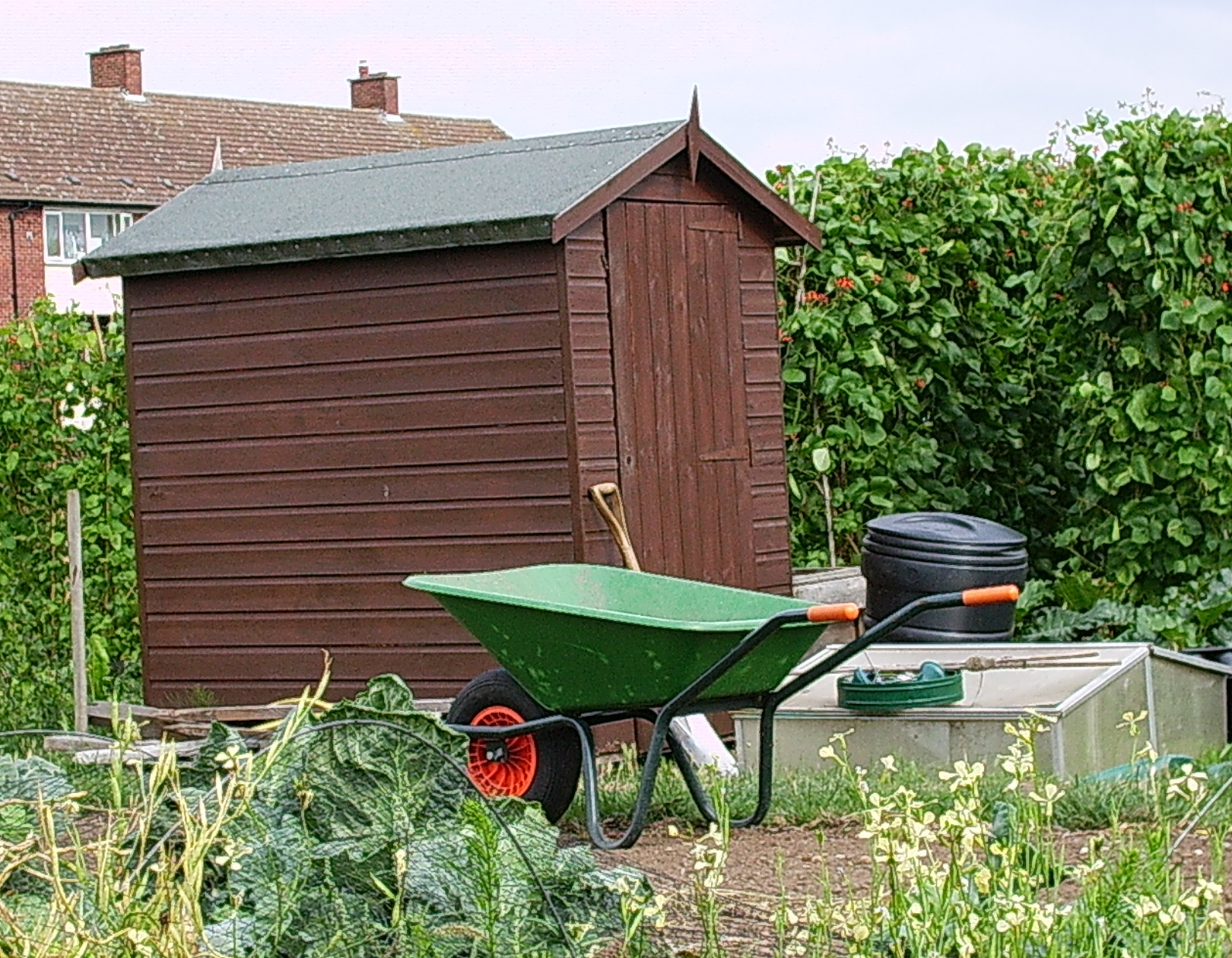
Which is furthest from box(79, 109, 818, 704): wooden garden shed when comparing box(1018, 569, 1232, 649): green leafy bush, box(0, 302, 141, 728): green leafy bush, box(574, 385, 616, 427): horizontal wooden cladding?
box(1018, 569, 1232, 649): green leafy bush

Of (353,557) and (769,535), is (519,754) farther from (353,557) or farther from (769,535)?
(769,535)

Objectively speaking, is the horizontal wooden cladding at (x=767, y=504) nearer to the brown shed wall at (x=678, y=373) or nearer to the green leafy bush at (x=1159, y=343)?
the brown shed wall at (x=678, y=373)

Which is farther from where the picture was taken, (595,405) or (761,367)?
(761,367)

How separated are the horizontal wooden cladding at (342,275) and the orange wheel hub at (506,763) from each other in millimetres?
2230

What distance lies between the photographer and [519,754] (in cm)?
556

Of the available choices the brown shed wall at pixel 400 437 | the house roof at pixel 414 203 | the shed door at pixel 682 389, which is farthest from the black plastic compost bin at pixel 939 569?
the house roof at pixel 414 203

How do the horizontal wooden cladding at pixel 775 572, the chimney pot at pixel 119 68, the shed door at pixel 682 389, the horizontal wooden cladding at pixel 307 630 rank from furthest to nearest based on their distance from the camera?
1. the chimney pot at pixel 119 68
2. the horizontal wooden cladding at pixel 775 572
3. the horizontal wooden cladding at pixel 307 630
4. the shed door at pixel 682 389

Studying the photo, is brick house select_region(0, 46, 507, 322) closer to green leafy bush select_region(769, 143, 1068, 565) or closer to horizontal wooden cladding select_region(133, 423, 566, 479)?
green leafy bush select_region(769, 143, 1068, 565)

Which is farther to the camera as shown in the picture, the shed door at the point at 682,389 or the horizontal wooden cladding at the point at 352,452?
the shed door at the point at 682,389

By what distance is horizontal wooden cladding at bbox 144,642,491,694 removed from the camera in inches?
299

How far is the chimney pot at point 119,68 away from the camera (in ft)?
133

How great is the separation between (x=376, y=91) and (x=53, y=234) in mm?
12603

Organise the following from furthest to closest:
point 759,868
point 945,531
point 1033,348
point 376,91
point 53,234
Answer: point 376,91, point 53,234, point 1033,348, point 945,531, point 759,868

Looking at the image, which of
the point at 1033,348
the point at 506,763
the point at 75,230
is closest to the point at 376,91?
the point at 75,230
